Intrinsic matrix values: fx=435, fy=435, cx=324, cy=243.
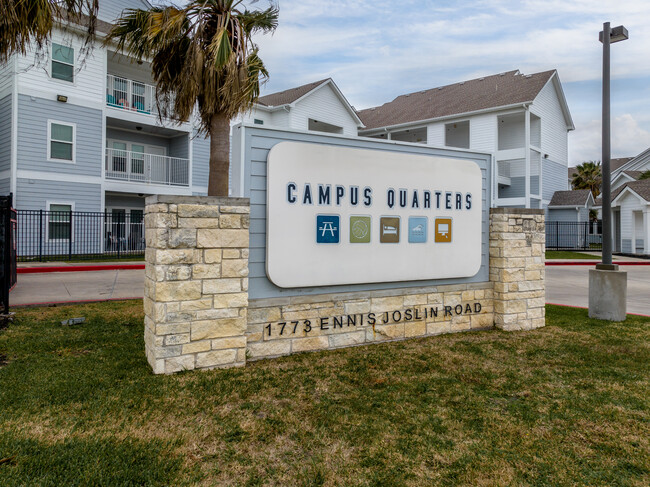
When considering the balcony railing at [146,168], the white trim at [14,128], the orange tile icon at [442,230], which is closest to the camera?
the orange tile icon at [442,230]

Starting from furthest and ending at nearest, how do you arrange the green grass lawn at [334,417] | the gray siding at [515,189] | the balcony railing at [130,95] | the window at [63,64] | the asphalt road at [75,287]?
1. the gray siding at [515,189]
2. the balcony railing at [130,95]
3. the window at [63,64]
4. the asphalt road at [75,287]
5. the green grass lawn at [334,417]

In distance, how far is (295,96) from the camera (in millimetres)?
25469

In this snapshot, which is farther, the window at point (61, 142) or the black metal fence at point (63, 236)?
the window at point (61, 142)

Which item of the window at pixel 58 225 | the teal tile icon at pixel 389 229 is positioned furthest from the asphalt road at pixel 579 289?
the window at pixel 58 225

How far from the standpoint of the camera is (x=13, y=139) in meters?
17.1

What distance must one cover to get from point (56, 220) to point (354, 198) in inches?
669

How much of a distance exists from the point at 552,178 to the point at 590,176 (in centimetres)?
1503

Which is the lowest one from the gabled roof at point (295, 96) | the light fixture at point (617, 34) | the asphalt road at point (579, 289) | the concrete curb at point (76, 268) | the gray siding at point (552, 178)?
the asphalt road at point (579, 289)

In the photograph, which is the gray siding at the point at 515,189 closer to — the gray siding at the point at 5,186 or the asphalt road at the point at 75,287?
the asphalt road at the point at 75,287

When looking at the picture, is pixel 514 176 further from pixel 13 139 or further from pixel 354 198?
pixel 13 139

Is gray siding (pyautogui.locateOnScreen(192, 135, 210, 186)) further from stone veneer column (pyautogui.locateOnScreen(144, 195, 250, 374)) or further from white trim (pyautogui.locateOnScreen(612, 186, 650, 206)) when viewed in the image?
white trim (pyautogui.locateOnScreen(612, 186, 650, 206))

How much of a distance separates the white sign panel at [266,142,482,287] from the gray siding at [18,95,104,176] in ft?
54.8

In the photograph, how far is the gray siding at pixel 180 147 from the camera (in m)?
22.8

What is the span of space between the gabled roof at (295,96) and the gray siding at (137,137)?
566 cm
